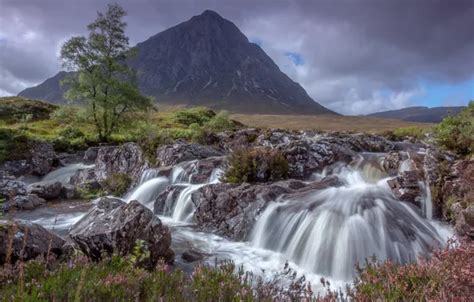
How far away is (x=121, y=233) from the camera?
23.6ft

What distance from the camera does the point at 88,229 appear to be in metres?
7.45

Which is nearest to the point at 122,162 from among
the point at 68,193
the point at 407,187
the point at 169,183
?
the point at 68,193

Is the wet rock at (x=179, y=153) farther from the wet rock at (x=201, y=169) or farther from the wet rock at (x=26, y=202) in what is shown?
the wet rock at (x=26, y=202)

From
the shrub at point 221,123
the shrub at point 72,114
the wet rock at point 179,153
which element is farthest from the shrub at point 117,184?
the shrub at point 221,123

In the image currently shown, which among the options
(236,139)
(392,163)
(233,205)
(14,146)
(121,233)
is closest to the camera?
(121,233)

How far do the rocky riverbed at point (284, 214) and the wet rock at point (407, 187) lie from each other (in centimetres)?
3

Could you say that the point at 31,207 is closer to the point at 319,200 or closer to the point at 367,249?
the point at 319,200

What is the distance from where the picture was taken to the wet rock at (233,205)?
36.5 ft

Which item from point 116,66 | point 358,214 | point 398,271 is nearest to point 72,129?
point 116,66

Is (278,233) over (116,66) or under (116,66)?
under

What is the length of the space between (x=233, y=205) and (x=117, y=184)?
9537 mm

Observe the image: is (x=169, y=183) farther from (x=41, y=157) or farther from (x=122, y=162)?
(x=41, y=157)

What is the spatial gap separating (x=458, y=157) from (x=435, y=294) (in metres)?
12.3

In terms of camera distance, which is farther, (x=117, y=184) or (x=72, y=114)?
(x=72, y=114)
